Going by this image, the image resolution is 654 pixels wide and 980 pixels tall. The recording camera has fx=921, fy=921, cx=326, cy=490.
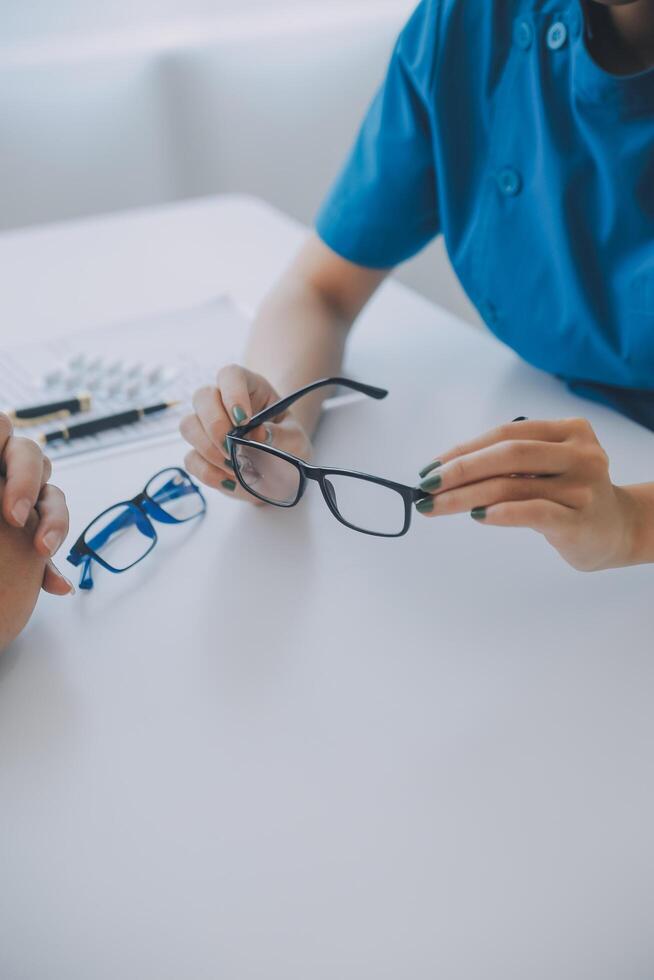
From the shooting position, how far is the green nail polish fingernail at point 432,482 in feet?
1.93

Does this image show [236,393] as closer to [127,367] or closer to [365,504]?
[365,504]

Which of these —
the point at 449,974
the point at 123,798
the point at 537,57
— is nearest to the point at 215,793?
the point at 123,798

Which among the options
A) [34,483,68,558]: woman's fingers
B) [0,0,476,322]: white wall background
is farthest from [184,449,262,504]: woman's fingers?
[0,0,476,322]: white wall background

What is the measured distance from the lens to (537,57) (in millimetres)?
848

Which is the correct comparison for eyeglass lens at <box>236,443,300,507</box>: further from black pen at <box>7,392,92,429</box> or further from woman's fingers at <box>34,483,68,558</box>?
black pen at <box>7,392,92,429</box>

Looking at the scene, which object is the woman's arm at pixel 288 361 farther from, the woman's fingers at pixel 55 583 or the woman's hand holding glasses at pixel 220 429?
the woman's fingers at pixel 55 583

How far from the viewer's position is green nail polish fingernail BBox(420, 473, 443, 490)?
0.59 metres

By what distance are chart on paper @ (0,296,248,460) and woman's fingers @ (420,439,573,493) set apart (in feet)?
1.36

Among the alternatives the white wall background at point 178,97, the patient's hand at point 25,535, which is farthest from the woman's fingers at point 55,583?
the white wall background at point 178,97

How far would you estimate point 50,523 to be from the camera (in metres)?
0.67

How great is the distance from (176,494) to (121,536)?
2.7 inches

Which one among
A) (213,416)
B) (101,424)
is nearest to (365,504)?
(213,416)

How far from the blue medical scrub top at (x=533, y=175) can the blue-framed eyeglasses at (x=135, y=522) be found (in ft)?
1.26

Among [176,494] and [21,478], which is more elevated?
[21,478]
